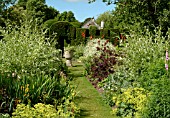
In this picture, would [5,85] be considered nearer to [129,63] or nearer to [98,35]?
[129,63]

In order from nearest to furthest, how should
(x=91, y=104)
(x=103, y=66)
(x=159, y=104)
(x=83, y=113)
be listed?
(x=159, y=104) < (x=83, y=113) < (x=91, y=104) < (x=103, y=66)

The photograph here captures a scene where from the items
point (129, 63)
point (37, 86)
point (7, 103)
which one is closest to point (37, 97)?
point (37, 86)

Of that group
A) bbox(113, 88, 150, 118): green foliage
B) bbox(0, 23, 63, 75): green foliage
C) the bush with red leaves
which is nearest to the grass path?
bbox(113, 88, 150, 118): green foliage

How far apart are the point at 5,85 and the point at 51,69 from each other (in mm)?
2738

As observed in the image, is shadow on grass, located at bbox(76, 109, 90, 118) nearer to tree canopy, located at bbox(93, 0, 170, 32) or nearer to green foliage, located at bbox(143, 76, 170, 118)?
green foliage, located at bbox(143, 76, 170, 118)

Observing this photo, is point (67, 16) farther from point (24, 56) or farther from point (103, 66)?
point (24, 56)

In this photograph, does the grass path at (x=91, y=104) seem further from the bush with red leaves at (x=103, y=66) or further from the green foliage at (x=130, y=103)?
the bush with red leaves at (x=103, y=66)

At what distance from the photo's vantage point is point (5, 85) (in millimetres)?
6746

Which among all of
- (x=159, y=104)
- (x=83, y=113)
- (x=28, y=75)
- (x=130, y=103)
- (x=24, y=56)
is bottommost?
(x=83, y=113)

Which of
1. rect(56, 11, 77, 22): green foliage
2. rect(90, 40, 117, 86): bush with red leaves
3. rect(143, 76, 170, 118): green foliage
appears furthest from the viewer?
rect(56, 11, 77, 22): green foliage

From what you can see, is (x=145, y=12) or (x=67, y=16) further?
(x=67, y=16)

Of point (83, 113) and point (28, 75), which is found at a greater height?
point (28, 75)

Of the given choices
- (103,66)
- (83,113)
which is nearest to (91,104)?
(83,113)

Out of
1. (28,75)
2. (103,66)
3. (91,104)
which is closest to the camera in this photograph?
(91,104)
